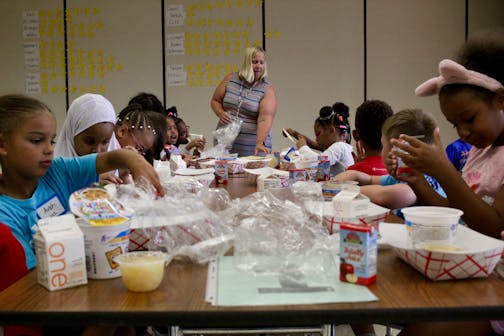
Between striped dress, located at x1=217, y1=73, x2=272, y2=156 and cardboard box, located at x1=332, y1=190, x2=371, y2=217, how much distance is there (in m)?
2.72

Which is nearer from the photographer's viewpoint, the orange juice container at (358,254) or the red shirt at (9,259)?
the orange juice container at (358,254)

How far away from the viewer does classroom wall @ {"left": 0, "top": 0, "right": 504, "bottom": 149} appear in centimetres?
552

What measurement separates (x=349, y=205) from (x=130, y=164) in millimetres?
723

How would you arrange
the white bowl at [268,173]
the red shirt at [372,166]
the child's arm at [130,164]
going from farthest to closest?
1. the red shirt at [372,166]
2. the white bowl at [268,173]
3. the child's arm at [130,164]

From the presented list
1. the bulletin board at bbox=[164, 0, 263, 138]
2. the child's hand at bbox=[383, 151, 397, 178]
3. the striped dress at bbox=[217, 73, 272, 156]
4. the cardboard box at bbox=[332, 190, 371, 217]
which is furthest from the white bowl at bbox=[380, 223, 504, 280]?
the bulletin board at bbox=[164, 0, 263, 138]

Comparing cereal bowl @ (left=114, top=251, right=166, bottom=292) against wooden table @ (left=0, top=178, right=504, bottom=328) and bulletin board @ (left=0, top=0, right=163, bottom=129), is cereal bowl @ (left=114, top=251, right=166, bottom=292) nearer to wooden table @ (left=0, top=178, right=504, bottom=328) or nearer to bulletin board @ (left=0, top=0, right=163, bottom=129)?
wooden table @ (left=0, top=178, right=504, bottom=328)

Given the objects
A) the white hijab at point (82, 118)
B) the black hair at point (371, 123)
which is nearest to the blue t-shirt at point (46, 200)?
the white hijab at point (82, 118)

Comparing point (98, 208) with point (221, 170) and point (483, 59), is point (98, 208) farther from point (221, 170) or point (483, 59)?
point (221, 170)

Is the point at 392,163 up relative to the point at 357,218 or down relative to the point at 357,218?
up

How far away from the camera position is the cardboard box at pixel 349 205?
4.15 ft

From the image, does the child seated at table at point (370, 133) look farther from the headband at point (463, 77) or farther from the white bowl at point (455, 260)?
the white bowl at point (455, 260)

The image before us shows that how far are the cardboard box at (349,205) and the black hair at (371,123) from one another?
1.15 m

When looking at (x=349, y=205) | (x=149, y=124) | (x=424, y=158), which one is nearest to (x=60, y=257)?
(x=349, y=205)

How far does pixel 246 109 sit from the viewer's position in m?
4.00
